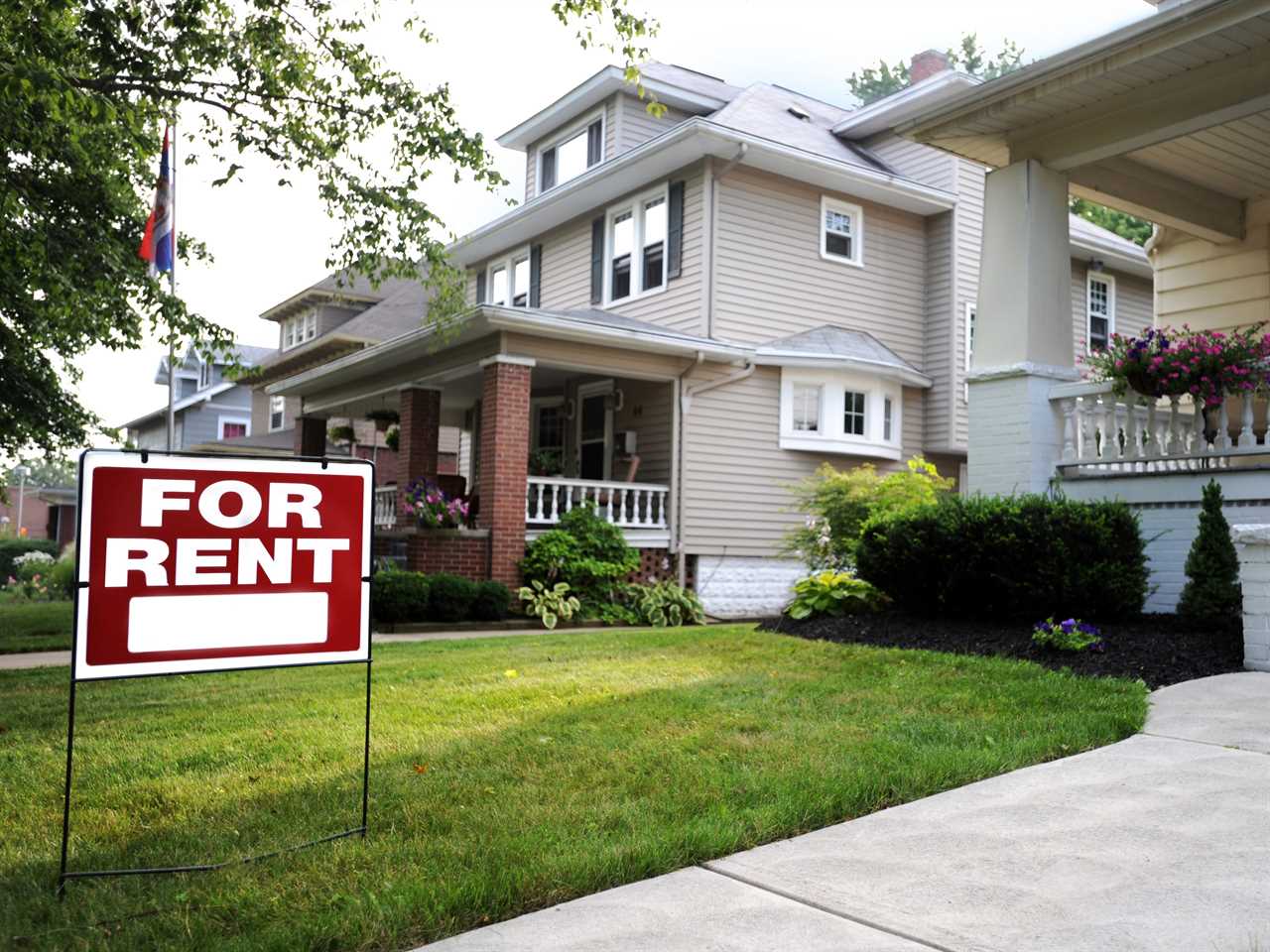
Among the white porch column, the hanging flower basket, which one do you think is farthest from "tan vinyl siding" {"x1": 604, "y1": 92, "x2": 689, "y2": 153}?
the hanging flower basket

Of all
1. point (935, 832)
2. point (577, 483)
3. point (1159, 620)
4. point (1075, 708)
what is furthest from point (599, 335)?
point (935, 832)

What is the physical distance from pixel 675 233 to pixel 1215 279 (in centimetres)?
798

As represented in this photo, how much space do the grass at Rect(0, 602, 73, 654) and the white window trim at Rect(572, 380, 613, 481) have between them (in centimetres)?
794

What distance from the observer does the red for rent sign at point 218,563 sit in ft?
10.6

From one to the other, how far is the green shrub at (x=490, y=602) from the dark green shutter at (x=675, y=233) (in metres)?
6.45

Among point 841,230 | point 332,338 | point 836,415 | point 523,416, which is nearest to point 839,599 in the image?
point 523,416

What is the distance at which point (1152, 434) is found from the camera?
28.1 feet

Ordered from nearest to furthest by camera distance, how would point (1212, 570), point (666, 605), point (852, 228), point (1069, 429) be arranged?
point (1212, 570), point (1069, 429), point (666, 605), point (852, 228)

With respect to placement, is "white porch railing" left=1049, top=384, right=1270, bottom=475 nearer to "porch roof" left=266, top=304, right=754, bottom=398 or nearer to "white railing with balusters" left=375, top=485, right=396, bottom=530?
"porch roof" left=266, top=304, right=754, bottom=398

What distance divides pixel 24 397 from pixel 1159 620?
43.8ft

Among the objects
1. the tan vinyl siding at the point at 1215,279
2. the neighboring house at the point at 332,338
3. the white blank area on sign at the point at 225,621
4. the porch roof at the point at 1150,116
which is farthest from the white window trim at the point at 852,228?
the white blank area on sign at the point at 225,621

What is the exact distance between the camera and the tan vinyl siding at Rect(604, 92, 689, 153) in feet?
60.8

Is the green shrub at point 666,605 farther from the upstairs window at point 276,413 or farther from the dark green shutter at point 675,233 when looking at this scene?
the upstairs window at point 276,413

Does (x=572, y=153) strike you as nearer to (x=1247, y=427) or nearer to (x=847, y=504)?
(x=847, y=504)
